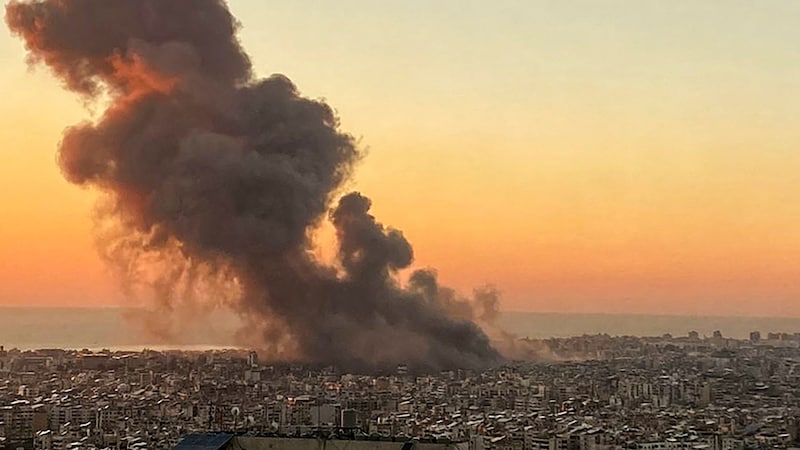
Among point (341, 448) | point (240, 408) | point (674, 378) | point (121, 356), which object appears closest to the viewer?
point (341, 448)

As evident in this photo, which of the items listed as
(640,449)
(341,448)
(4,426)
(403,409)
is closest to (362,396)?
(403,409)

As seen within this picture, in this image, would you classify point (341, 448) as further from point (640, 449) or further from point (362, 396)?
point (362, 396)

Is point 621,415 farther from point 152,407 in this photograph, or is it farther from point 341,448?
point 341,448

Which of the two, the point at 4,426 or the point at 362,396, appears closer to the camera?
the point at 4,426

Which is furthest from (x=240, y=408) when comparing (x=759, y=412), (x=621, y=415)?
(x=759, y=412)

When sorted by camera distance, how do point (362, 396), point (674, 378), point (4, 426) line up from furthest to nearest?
point (674, 378)
point (362, 396)
point (4, 426)

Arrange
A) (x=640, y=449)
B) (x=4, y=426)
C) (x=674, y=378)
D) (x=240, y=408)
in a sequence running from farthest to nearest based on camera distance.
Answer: (x=674, y=378), (x=240, y=408), (x=4, y=426), (x=640, y=449)
